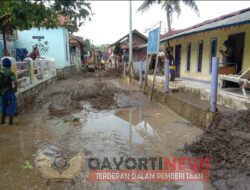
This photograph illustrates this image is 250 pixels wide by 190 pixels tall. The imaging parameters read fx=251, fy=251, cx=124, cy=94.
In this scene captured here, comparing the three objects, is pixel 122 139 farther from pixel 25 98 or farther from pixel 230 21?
pixel 230 21

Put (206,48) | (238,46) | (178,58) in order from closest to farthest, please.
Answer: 1. (238,46)
2. (206,48)
3. (178,58)

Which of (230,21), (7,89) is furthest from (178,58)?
(7,89)

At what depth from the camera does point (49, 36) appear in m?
21.7

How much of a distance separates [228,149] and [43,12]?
600 centimetres

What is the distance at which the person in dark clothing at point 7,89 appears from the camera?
6.88 meters

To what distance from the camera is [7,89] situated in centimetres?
696

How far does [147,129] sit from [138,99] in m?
4.41

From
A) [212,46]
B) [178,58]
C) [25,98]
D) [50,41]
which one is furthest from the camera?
[50,41]

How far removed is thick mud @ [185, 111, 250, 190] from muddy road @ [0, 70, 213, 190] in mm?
313

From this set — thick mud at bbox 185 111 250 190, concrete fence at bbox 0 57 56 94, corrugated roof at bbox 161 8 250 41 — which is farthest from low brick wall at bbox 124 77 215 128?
concrete fence at bbox 0 57 56 94

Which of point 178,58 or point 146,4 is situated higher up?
point 146,4

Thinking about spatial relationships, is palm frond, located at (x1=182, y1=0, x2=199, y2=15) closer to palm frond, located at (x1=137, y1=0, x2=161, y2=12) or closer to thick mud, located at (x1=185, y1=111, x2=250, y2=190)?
palm frond, located at (x1=137, y1=0, x2=161, y2=12)

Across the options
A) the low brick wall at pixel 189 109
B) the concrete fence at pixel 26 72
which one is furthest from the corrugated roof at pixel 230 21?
the concrete fence at pixel 26 72

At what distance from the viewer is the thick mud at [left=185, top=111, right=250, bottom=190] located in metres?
3.62
